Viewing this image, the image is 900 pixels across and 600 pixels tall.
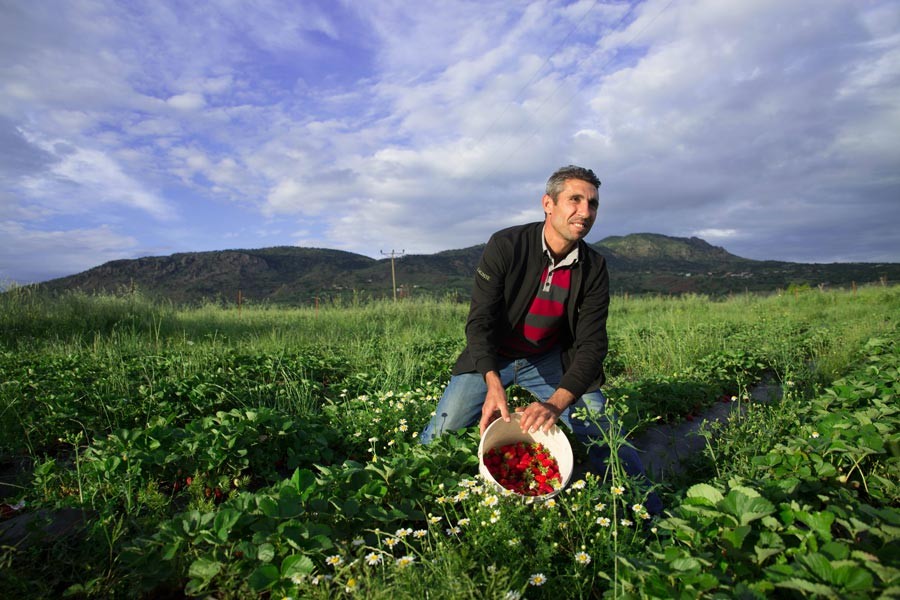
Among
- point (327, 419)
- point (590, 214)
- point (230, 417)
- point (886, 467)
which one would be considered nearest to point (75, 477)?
point (230, 417)

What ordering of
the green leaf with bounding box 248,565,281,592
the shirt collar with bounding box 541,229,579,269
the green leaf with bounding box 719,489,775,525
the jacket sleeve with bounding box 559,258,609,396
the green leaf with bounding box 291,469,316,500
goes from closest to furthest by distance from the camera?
the green leaf with bounding box 248,565,281,592
the green leaf with bounding box 719,489,775,525
the green leaf with bounding box 291,469,316,500
the jacket sleeve with bounding box 559,258,609,396
the shirt collar with bounding box 541,229,579,269

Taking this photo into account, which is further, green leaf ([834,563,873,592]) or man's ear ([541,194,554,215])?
man's ear ([541,194,554,215])

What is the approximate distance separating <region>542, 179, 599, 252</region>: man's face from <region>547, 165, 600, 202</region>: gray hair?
28 millimetres

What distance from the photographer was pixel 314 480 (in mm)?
2008

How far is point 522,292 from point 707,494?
169cm

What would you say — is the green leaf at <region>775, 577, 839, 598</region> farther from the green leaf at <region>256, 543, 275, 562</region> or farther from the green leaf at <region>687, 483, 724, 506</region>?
the green leaf at <region>256, 543, 275, 562</region>

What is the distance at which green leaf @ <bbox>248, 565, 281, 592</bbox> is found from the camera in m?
1.49

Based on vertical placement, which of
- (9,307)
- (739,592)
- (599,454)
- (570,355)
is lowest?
(599,454)

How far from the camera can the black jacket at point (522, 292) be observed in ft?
10.1

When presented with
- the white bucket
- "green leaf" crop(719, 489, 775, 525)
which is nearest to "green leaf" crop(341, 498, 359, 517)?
the white bucket

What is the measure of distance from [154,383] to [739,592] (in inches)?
175

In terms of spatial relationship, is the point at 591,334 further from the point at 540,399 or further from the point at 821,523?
the point at 821,523

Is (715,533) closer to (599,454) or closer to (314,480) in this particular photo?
(599,454)

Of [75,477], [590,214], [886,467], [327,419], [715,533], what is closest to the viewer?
[715,533]
